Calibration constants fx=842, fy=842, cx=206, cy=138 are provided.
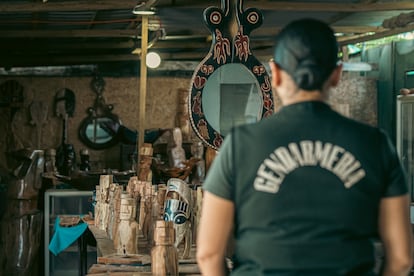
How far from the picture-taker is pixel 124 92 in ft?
42.3

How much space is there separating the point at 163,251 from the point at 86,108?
9258 millimetres

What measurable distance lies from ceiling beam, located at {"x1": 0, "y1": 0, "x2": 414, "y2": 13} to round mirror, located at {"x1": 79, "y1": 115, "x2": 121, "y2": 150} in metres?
4.25

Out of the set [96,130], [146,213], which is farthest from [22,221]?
[146,213]

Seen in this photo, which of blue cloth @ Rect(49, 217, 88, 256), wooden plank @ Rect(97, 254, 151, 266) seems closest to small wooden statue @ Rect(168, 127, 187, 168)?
blue cloth @ Rect(49, 217, 88, 256)

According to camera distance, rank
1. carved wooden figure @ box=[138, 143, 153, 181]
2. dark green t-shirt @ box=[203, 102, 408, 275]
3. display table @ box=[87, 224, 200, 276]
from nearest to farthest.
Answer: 1. dark green t-shirt @ box=[203, 102, 408, 275]
2. display table @ box=[87, 224, 200, 276]
3. carved wooden figure @ box=[138, 143, 153, 181]

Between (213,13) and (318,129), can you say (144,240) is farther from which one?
(318,129)

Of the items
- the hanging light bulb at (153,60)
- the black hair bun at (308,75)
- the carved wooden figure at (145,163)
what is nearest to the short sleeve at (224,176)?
the black hair bun at (308,75)

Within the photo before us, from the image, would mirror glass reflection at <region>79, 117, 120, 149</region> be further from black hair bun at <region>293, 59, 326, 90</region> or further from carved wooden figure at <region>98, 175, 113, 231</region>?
black hair bun at <region>293, 59, 326, 90</region>

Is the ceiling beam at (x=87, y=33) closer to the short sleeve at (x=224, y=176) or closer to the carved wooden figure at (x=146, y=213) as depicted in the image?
the carved wooden figure at (x=146, y=213)

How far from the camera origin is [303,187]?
2.29 metres

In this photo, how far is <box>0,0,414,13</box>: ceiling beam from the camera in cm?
840

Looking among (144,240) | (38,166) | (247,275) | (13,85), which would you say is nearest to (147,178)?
(38,166)

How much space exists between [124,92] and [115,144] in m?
0.81

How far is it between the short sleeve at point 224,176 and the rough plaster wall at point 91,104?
33.3ft
